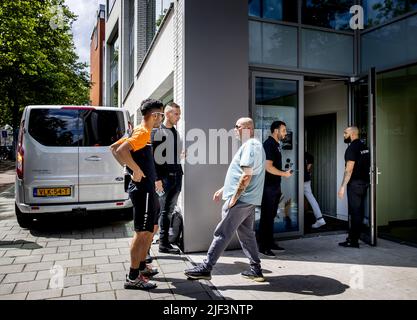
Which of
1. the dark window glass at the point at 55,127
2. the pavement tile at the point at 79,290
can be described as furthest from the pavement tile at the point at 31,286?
the dark window glass at the point at 55,127

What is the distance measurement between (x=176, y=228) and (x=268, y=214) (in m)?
1.37

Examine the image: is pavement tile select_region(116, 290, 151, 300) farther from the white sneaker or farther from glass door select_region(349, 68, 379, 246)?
the white sneaker

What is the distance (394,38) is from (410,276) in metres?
3.88

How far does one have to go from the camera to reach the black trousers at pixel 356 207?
216 inches

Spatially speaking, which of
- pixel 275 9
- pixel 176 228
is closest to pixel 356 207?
pixel 176 228

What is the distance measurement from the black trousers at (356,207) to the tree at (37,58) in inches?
420

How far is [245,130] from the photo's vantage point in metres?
3.86

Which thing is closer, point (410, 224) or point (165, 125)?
point (165, 125)

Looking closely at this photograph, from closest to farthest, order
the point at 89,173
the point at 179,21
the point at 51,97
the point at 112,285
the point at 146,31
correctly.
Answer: the point at 112,285, the point at 179,21, the point at 89,173, the point at 146,31, the point at 51,97

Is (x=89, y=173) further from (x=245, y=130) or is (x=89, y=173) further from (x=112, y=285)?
(x=245, y=130)

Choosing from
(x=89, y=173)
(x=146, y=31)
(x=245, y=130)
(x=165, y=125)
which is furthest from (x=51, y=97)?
(x=245, y=130)

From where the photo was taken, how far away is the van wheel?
615 centimetres

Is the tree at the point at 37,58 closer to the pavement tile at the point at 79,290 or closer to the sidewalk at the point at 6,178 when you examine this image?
the sidewalk at the point at 6,178

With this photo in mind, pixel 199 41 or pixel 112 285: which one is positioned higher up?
pixel 199 41
